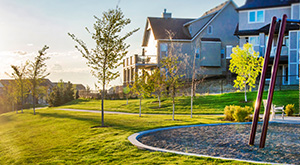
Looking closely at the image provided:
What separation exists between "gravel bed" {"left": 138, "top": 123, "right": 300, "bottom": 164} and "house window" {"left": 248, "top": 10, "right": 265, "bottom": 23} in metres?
23.5

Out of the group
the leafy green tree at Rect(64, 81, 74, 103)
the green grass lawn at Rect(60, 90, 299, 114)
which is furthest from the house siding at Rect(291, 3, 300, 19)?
the leafy green tree at Rect(64, 81, 74, 103)

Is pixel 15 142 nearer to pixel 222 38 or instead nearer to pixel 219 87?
pixel 219 87

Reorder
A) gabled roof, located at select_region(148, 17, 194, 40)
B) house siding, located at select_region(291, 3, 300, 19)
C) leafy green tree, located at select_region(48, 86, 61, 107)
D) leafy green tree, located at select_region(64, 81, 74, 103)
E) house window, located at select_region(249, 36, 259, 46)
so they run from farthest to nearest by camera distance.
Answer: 1. leafy green tree, located at select_region(64, 81, 74, 103)
2. leafy green tree, located at select_region(48, 86, 61, 107)
3. gabled roof, located at select_region(148, 17, 194, 40)
4. house window, located at select_region(249, 36, 259, 46)
5. house siding, located at select_region(291, 3, 300, 19)

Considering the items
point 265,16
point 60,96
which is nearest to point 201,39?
point 265,16

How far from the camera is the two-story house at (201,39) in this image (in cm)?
4331

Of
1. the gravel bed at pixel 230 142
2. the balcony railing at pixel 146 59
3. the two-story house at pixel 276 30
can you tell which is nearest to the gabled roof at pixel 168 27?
the balcony railing at pixel 146 59

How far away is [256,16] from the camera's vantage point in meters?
37.0

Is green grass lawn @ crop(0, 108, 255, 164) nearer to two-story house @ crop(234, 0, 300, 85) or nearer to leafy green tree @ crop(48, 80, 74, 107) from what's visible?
two-story house @ crop(234, 0, 300, 85)

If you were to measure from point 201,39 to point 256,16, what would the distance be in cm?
857

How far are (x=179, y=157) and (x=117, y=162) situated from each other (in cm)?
179

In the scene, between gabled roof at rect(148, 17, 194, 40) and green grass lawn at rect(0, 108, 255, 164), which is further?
gabled roof at rect(148, 17, 194, 40)

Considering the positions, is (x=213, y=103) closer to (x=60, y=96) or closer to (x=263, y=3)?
(x=263, y=3)

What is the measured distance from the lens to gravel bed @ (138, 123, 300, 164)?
9.97 metres

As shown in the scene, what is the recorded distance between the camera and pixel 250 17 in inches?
1465
